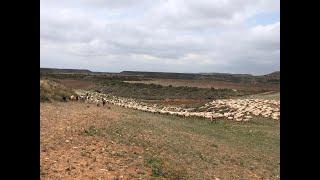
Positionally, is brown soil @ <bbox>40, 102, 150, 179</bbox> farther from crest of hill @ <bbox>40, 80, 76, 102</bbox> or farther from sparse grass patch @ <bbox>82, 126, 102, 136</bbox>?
crest of hill @ <bbox>40, 80, 76, 102</bbox>

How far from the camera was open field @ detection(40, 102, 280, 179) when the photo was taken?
11.9m

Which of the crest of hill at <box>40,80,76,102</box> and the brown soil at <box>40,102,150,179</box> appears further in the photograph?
the crest of hill at <box>40,80,76,102</box>

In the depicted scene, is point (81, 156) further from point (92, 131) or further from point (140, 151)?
point (92, 131)

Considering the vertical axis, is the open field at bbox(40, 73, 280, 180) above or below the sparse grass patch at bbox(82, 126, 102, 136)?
below

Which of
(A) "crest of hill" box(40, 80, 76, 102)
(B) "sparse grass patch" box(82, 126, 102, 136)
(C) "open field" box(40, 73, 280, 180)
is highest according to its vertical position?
(A) "crest of hill" box(40, 80, 76, 102)

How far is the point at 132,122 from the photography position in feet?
72.6

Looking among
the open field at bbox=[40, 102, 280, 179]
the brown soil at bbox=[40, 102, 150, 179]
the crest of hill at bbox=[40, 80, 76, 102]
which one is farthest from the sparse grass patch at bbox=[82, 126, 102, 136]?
the crest of hill at bbox=[40, 80, 76, 102]

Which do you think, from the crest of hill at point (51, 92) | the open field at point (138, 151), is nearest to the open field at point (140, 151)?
the open field at point (138, 151)

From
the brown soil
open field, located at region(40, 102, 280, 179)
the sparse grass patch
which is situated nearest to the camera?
the brown soil

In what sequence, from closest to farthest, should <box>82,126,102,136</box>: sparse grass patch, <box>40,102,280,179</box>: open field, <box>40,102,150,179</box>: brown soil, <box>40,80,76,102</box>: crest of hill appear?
<box>40,102,150,179</box>: brown soil
<box>40,102,280,179</box>: open field
<box>82,126,102,136</box>: sparse grass patch
<box>40,80,76,102</box>: crest of hill

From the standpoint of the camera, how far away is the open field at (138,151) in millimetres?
11891
